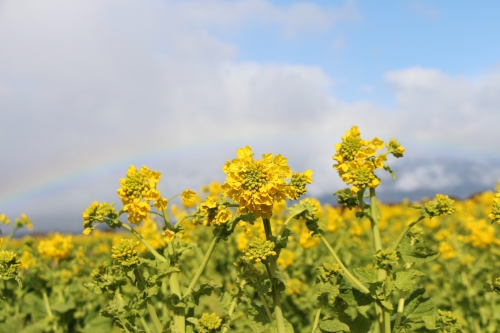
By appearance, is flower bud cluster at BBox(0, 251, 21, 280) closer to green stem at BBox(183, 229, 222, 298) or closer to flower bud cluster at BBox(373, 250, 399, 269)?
green stem at BBox(183, 229, 222, 298)

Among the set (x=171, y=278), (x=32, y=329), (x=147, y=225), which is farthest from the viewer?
(x=147, y=225)

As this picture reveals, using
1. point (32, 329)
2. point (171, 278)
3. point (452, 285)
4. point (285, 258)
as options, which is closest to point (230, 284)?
point (285, 258)

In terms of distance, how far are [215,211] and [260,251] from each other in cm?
39

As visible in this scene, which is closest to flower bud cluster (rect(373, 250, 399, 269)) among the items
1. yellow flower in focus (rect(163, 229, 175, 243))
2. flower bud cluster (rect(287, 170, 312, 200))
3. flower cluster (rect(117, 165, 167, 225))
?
flower bud cluster (rect(287, 170, 312, 200))

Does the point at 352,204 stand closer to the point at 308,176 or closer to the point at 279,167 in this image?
the point at 308,176

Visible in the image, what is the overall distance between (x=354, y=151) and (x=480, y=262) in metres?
4.83

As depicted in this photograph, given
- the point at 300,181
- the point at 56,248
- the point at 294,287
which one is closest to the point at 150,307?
the point at 300,181

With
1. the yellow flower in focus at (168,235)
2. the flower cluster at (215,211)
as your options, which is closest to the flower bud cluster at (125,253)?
the yellow flower in focus at (168,235)

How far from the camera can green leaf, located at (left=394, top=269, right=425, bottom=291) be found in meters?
2.61

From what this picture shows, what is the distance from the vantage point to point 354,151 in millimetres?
2943

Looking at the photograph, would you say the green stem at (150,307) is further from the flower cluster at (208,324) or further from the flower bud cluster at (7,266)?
the flower bud cluster at (7,266)

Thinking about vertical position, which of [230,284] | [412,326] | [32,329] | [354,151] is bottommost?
[32,329]

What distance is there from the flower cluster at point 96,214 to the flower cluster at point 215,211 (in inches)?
25.5

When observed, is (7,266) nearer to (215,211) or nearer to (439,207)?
(215,211)
